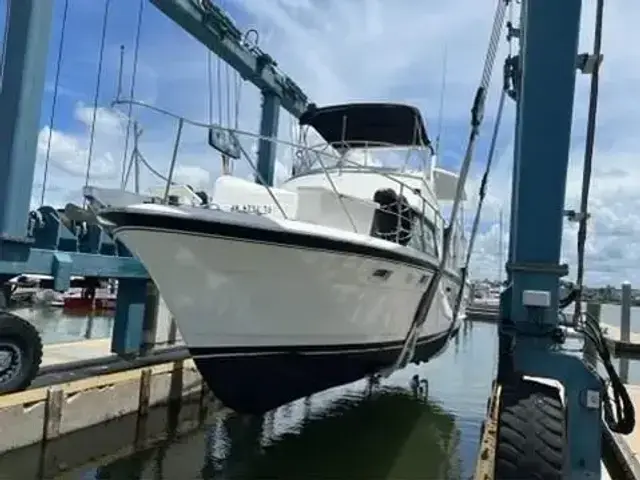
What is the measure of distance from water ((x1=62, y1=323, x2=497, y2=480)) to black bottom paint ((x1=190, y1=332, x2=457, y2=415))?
0.81 m

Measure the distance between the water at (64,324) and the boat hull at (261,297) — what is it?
9.41 meters

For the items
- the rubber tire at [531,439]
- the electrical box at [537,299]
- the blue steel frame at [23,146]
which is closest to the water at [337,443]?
the blue steel frame at [23,146]

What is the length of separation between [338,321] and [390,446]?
2.50m

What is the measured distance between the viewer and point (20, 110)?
7375 mm

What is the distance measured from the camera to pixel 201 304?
240 inches

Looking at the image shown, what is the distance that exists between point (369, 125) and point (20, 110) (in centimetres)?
476

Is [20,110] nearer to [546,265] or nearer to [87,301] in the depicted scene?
[546,265]

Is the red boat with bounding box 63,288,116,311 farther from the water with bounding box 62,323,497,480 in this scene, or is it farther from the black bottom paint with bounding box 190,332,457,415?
the black bottom paint with bounding box 190,332,457,415

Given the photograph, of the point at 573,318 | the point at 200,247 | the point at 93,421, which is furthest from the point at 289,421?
the point at 573,318

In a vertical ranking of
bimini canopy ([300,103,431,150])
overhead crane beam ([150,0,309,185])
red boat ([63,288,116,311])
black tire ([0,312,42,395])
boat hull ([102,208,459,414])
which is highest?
overhead crane beam ([150,0,309,185])

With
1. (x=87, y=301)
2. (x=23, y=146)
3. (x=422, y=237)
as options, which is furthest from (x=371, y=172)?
(x=87, y=301)

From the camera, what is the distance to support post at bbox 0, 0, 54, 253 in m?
7.34

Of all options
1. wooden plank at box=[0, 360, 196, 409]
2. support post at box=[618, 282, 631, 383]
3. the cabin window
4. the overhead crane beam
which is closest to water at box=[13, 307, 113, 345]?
the overhead crane beam

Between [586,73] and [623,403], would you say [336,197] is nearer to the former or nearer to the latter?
[586,73]
